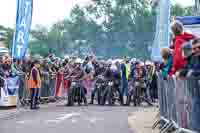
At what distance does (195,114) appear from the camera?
10.4 meters

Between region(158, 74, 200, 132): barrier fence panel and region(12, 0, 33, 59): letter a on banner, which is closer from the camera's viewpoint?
region(158, 74, 200, 132): barrier fence panel

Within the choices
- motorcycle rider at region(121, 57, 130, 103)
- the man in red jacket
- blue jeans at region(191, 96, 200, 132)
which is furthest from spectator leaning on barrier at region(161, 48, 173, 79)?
motorcycle rider at region(121, 57, 130, 103)

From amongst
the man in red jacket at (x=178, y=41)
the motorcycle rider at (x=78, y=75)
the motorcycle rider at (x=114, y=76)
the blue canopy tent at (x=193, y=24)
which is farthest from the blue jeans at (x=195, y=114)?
the motorcycle rider at (x=114, y=76)

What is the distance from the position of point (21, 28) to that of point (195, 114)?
14.7 meters

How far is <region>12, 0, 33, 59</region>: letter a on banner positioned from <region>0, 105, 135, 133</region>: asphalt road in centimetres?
353

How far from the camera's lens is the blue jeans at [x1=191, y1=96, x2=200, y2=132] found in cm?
1018

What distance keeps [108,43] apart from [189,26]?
62688 mm

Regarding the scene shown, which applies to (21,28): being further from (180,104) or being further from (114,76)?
(180,104)

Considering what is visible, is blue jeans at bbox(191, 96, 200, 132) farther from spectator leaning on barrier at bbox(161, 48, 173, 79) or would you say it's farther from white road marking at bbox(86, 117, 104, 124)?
white road marking at bbox(86, 117, 104, 124)

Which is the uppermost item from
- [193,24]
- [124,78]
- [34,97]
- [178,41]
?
[193,24]

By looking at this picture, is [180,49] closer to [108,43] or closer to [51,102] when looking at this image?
[51,102]

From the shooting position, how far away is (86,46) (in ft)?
267

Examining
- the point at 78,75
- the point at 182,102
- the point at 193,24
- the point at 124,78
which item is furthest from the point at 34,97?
the point at 182,102

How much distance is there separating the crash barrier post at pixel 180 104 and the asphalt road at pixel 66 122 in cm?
128
